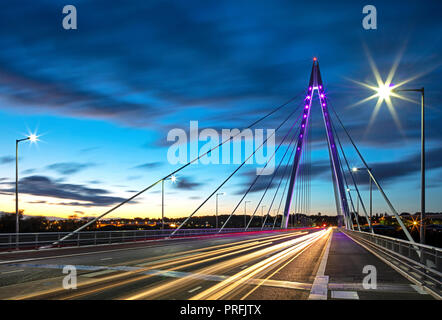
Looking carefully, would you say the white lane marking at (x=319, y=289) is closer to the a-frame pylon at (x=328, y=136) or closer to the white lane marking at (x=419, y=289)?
the white lane marking at (x=419, y=289)

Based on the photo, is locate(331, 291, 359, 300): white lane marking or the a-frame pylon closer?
locate(331, 291, 359, 300): white lane marking

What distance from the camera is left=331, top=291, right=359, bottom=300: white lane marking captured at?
9984 millimetres

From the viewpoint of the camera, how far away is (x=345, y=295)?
10.3 m

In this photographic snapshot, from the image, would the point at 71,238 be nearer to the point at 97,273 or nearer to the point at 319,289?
the point at 97,273

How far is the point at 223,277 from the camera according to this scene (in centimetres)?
1340

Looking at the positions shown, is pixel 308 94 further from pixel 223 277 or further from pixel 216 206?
pixel 223 277

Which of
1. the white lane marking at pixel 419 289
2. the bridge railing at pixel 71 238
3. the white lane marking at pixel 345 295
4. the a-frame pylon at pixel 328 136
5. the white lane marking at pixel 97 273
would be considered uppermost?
the a-frame pylon at pixel 328 136

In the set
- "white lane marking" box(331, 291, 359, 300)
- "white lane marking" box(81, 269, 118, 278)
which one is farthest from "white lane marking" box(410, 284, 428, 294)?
"white lane marking" box(81, 269, 118, 278)

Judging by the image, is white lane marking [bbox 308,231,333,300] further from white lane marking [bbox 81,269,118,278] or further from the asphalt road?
white lane marking [bbox 81,269,118,278]

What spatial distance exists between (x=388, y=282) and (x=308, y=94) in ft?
193

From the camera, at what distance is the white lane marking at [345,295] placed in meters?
9.98

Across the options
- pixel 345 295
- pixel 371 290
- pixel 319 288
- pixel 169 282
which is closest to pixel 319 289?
pixel 319 288

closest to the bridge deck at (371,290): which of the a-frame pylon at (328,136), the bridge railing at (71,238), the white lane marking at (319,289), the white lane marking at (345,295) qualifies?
the white lane marking at (345,295)

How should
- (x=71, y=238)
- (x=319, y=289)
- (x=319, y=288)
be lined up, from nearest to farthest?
(x=319, y=289), (x=319, y=288), (x=71, y=238)
